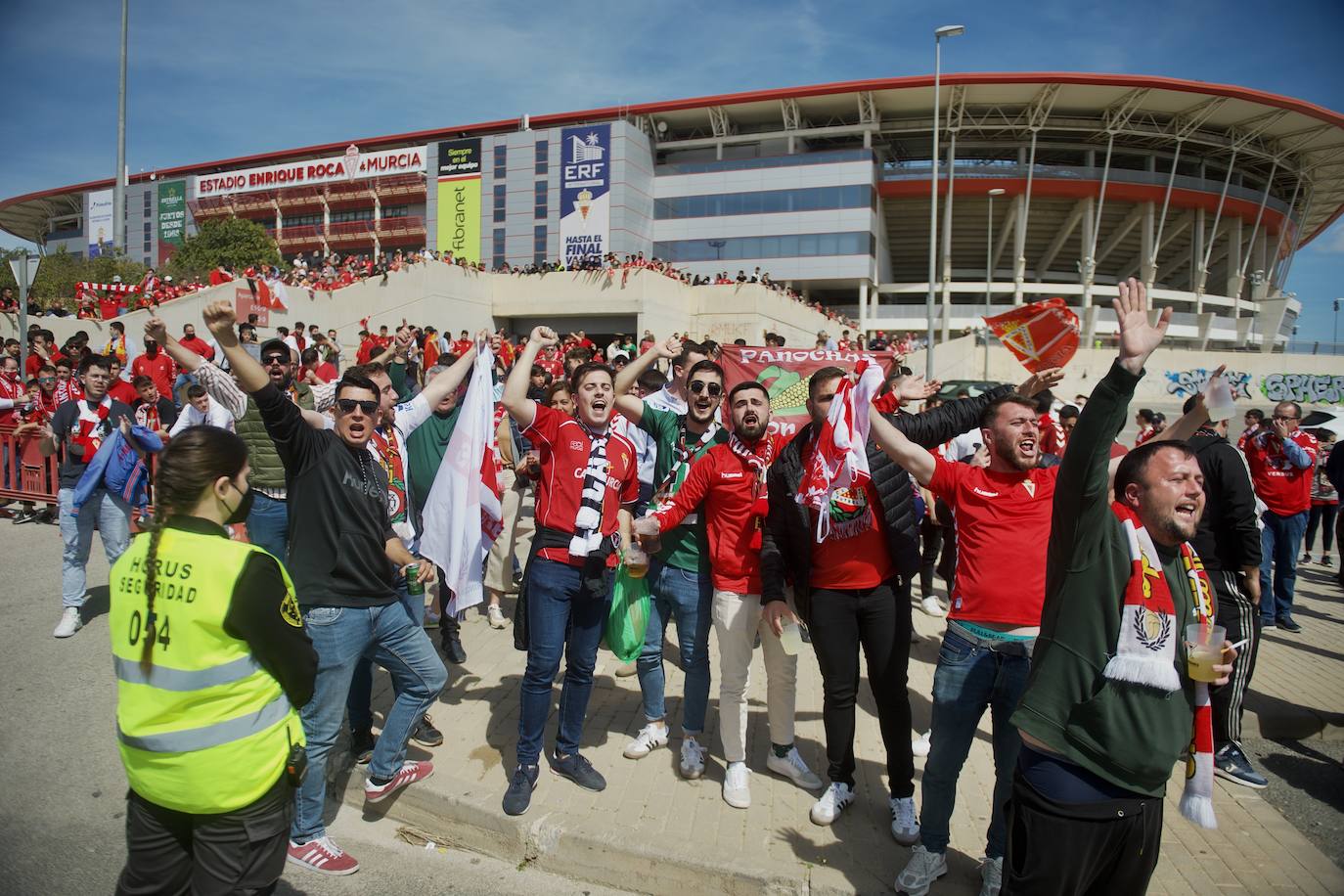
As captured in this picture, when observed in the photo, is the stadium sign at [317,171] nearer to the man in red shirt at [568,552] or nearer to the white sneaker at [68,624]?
the white sneaker at [68,624]

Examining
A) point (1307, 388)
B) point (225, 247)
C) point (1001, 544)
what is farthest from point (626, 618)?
point (225, 247)

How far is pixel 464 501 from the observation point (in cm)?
479

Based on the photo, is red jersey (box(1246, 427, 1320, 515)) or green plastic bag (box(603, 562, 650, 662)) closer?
green plastic bag (box(603, 562, 650, 662))

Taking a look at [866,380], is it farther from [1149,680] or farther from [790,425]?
[790,425]

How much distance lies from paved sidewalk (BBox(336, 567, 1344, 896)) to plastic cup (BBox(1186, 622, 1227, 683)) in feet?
5.64

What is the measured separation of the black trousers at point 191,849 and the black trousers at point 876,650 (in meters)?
2.47

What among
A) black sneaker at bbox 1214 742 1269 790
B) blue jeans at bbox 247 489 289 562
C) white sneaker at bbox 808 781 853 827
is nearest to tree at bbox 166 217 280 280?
blue jeans at bbox 247 489 289 562

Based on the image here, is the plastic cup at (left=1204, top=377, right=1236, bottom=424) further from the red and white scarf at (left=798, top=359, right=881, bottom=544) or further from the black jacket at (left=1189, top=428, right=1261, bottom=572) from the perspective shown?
the black jacket at (left=1189, top=428, right=1261, bottom=572)

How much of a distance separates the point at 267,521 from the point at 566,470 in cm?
263

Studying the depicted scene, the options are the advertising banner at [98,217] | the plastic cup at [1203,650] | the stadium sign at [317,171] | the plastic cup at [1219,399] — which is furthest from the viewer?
the advertising banner at [98,217]

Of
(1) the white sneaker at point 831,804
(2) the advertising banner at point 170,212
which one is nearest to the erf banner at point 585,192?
(2) the advertising banner at point 170,212

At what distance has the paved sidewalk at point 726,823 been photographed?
336cm

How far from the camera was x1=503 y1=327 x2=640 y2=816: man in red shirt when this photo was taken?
12.8ft

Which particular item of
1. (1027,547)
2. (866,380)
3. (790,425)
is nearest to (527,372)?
(866,380)
